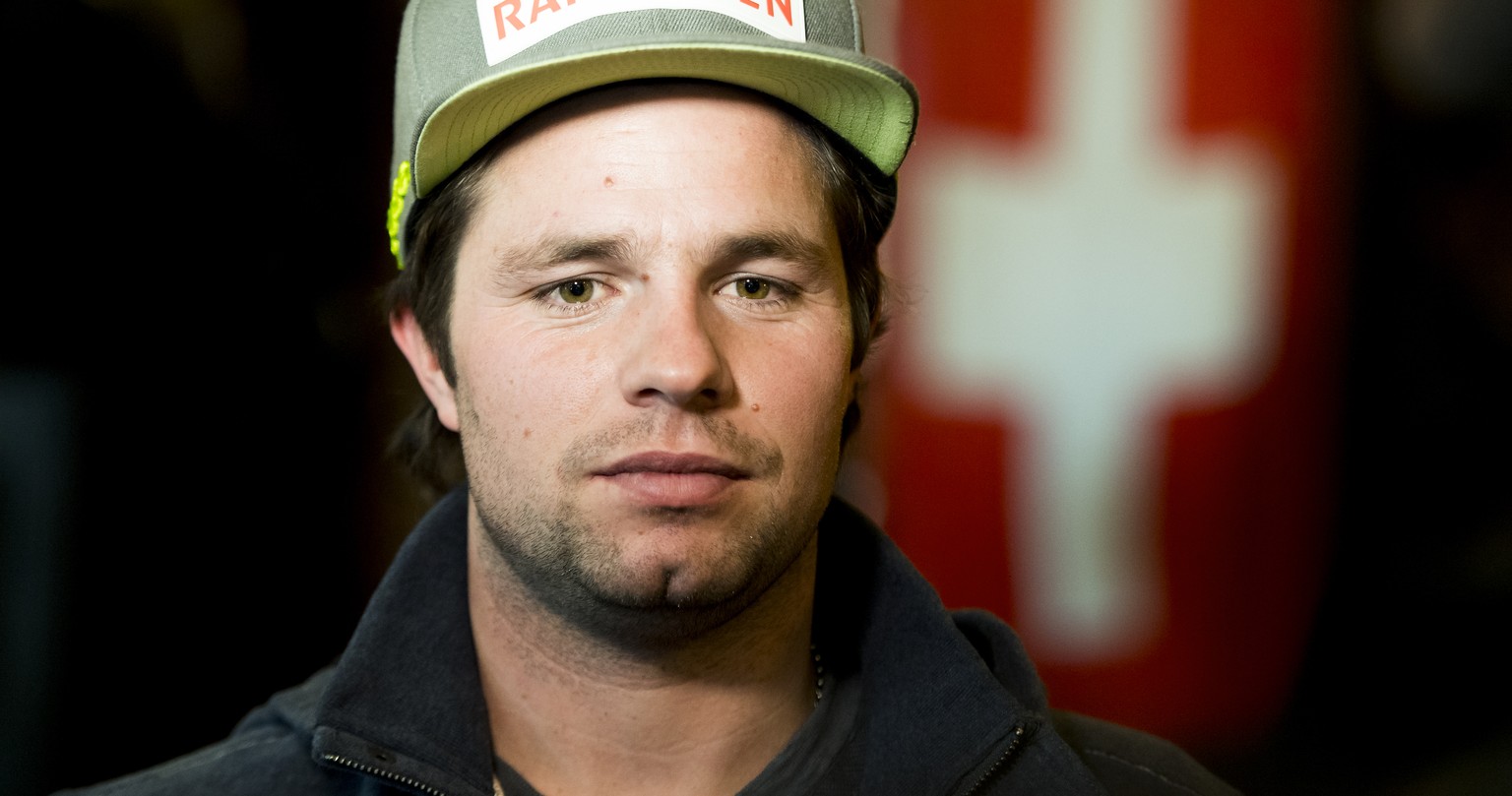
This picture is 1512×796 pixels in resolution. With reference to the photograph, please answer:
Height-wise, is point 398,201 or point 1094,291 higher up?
point 398,201

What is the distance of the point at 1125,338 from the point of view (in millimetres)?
2707

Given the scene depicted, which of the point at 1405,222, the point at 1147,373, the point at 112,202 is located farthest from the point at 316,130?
the point at 1405,222

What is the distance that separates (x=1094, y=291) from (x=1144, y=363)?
174 millimetres

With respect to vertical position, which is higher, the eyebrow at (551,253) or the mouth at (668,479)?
the eyebrow at (551,253)

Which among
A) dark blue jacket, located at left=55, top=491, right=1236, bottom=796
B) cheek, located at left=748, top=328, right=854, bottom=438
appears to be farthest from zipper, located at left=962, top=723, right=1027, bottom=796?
cheek, located at left=748, top=328, right=854, bottom=438

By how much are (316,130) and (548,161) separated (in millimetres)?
1346

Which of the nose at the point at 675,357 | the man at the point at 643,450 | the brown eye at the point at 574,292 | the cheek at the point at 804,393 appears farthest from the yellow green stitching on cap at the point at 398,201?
the cheek at the point at 804,393

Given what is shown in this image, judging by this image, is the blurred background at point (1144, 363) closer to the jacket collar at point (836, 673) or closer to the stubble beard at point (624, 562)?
the jacket collar at point (836, 673)

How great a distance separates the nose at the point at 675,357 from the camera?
1.31 m

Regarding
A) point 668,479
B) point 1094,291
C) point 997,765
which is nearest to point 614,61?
point 668,479

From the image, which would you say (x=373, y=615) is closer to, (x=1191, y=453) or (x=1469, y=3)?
(x=1191, y=453)

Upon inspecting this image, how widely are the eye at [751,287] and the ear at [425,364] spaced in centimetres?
37

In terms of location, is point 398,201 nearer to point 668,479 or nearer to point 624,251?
point 624,251

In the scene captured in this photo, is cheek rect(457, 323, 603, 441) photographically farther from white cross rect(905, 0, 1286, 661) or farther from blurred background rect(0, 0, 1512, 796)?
white cross rect(905, 0, 1286, 661)
